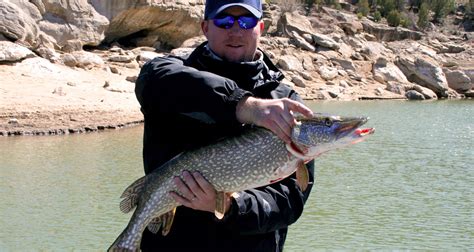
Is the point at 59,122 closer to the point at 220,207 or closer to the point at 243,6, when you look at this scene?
the point at 243,6

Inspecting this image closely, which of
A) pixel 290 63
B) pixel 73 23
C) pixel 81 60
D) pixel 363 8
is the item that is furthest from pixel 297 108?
pixel 363 8

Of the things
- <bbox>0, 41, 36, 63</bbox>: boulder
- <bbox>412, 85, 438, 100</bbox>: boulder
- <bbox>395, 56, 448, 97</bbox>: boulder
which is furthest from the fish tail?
<bbox>395, 56, 448, 97</bbox>: boulder

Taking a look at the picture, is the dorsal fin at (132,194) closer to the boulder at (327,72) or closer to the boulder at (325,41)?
the boulder at (327,72)

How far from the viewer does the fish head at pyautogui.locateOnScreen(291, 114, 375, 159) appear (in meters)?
2.38

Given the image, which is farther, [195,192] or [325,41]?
[325,41]

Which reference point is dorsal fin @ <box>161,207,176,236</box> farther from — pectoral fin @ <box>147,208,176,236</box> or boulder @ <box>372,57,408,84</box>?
boulder @ <box>372,57,408,84</box>

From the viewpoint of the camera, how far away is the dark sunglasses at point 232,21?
2652mm

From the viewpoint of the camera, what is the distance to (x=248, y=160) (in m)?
2.50

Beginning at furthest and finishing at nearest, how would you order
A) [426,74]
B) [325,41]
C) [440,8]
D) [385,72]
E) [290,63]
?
[440,8], [325,41], [426,74], [385,72], [290,63]

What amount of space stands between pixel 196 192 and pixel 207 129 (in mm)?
247

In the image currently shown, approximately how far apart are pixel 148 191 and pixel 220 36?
0.66 metres

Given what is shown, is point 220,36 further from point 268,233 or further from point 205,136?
point 268,233

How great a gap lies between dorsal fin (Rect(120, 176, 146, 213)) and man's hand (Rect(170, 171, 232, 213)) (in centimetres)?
22

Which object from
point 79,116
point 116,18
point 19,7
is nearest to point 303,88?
point 116,18
